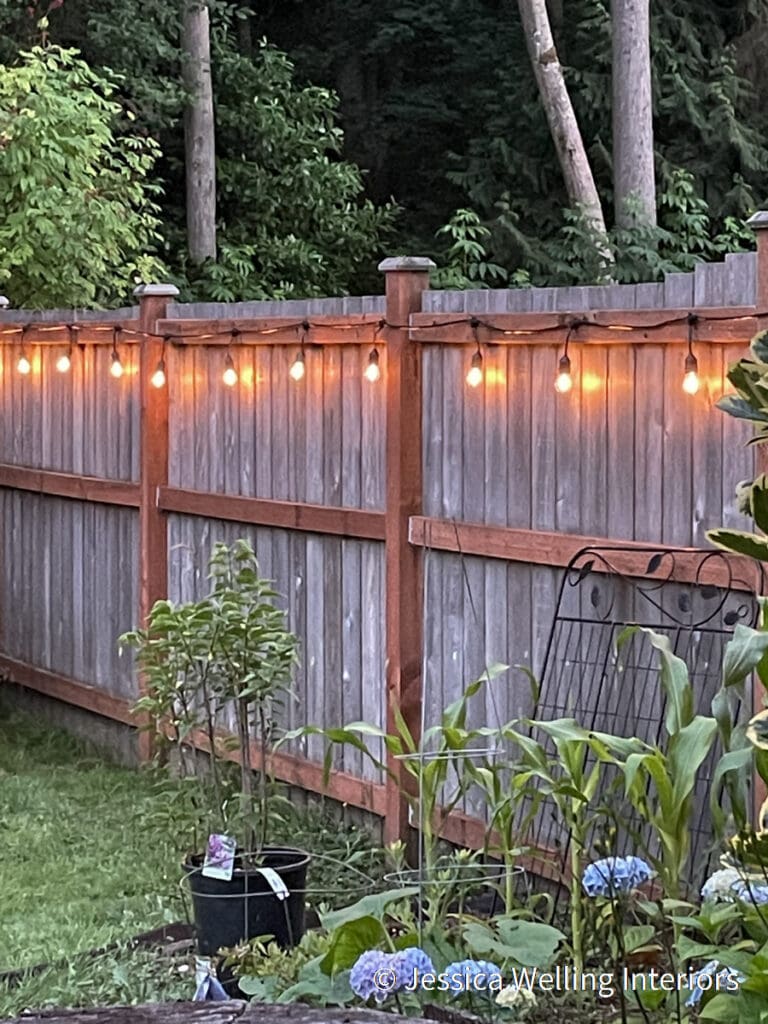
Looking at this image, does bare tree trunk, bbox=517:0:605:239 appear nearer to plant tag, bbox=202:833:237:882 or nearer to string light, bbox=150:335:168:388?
string light, bbox=150:335:168:388

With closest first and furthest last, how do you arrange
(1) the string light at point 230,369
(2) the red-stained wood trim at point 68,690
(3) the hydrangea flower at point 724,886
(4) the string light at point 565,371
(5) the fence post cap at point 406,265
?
(3) the hydrangea flower at point 724,886 → (4) the string light at point 565,371 → (5) the fence post cap at point 406,265 → (1) the string light at point 230,369 → (2) the red-stained wood trim at point 68,690

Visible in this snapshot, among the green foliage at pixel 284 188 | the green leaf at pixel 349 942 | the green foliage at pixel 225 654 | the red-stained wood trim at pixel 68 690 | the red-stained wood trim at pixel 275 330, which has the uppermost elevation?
the green foliage at pixel 284 188

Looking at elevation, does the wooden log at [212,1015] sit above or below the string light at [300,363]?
below

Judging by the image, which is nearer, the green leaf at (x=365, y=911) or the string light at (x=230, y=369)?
the green leaf at (x=365, y=911)

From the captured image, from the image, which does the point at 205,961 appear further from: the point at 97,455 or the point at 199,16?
the point at 199,16

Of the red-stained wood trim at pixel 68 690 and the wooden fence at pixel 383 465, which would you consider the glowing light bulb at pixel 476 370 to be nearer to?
the wooden fence at pixel 383 465

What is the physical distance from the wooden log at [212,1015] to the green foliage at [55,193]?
6445mm

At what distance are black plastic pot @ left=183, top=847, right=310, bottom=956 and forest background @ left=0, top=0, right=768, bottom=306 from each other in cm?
761

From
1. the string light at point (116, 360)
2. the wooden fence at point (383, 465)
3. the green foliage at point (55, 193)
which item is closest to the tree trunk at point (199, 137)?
the green foliage at point (55, 193)

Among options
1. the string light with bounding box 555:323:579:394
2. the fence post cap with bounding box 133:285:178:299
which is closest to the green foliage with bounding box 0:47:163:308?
the fence post cap with bounding box 133:285:178:299

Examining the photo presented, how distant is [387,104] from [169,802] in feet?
40.4

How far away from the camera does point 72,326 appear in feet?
27.1

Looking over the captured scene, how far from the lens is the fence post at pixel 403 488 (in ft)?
19.1

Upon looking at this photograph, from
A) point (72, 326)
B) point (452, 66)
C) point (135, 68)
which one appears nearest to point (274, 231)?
point (135, 68)
